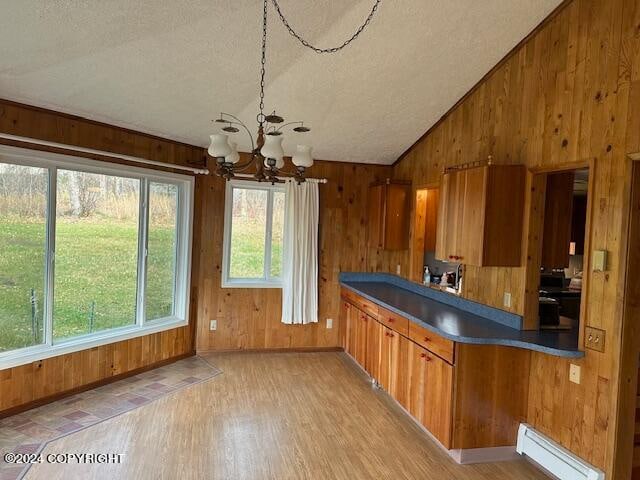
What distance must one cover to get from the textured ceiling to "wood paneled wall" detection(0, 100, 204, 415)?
129mm

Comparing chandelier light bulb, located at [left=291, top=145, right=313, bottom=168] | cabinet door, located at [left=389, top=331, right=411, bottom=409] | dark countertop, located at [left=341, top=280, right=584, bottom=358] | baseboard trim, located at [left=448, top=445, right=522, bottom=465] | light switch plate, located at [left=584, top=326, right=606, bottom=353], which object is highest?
chandelier light bulb, located at [left=291, top=145, right=313, bottom=168]

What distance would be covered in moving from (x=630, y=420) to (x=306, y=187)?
3.65 meters

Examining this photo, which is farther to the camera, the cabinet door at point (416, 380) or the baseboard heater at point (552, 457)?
the cabinet door at point (416, 380)

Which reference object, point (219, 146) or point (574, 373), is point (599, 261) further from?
point (219, 146)

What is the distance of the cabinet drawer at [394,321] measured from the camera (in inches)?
139

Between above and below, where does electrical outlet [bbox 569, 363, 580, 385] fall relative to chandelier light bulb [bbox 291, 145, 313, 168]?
below

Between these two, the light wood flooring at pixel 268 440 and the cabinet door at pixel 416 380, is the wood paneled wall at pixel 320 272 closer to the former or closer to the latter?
the light wood flooring at pixel 268 440

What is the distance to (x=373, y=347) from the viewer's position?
4184 millimetres

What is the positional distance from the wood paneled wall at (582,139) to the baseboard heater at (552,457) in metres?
0.05

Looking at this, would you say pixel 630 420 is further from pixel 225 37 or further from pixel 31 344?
pixel 31 344

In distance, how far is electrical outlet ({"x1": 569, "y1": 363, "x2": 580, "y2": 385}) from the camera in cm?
260

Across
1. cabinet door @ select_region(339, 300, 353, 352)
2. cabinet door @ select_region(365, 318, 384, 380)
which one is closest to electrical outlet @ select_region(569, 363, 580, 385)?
cabinet door @ select_region(365, 318, 384, 380)

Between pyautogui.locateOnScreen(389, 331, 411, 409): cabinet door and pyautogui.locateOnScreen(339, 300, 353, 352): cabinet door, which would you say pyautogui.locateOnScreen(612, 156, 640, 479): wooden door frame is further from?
pyautogui.locateOnScreen(339, 300, 353, 352): cabinet door

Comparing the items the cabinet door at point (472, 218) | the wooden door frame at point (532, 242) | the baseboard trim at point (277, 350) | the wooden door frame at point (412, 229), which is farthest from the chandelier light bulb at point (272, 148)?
the baseboard trim at point (277, 350)
